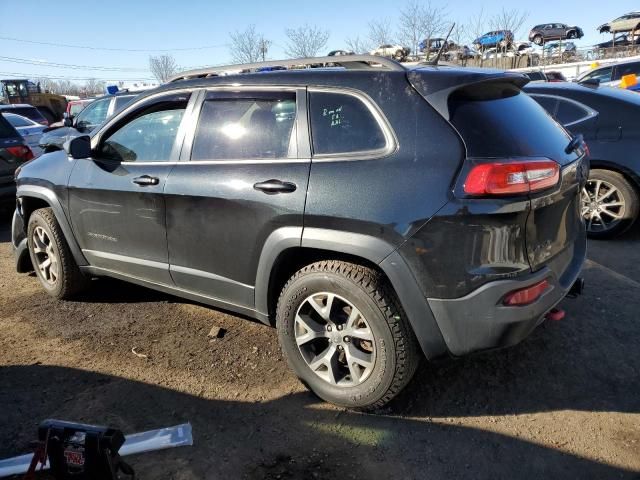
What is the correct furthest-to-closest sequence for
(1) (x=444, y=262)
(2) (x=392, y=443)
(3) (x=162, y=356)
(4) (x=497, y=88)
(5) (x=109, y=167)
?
(5) (x=109, y=167) < (3) (x=162, y=356) < (4) (x=497, y=88) < (2) (x=392, y=443) < (1) (x=444, y=262)

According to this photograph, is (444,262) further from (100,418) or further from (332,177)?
(100,418)

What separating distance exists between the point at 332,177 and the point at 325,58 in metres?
0.84

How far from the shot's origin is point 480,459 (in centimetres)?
238

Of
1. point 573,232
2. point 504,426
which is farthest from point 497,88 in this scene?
point 504,426

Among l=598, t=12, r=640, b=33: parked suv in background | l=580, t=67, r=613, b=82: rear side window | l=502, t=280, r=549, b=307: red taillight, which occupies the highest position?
l=598, t=12, r=640, b=33: parked suv in background

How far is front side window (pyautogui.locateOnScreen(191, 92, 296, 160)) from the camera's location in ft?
9.43

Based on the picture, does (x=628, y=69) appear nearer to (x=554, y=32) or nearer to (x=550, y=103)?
(x=550, y=103)

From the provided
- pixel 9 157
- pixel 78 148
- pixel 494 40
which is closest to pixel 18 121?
pixel 9 157

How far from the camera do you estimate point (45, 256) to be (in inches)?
178

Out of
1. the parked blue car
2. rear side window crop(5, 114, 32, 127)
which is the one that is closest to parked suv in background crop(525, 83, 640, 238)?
rear side window crop(5, 114, 32, 127)

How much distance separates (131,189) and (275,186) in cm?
129

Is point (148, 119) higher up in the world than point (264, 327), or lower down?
higher up

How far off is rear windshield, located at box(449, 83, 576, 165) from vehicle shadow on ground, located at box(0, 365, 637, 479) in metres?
1.43

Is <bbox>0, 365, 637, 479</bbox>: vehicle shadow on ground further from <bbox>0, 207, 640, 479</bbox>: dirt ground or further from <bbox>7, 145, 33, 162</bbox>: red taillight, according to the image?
<bbox>7, 145, 33, 162</bbox>: red taillight
